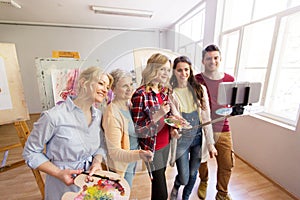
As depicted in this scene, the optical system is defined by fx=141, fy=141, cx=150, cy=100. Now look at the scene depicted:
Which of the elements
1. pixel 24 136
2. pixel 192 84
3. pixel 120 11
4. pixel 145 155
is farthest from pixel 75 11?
pixel 145 155

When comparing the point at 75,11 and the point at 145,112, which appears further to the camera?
the point at 75,11

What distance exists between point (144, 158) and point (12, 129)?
4224 millimetres

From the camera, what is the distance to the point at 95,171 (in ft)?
1.63

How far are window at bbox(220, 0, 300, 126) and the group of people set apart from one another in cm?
132

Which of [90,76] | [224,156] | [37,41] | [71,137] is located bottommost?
[224,156]

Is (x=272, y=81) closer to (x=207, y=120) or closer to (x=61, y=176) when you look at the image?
(x=207, y=120)

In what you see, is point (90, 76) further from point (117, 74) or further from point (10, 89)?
point (10, 89)

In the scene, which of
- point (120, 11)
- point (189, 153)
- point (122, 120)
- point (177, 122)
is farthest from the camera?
point (120, 11)

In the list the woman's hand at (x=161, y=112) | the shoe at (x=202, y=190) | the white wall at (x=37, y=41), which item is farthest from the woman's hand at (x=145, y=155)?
the white wall at (x=37, y=41)

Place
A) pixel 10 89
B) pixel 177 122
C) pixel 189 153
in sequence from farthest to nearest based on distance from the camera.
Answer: pixel 10 89
pixel 189 153
pixel 177 122

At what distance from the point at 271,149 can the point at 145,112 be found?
5.94 ft

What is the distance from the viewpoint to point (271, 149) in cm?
153

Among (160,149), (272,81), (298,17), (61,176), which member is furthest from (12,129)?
(298,17)

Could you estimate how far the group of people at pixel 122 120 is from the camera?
1.31 feet
